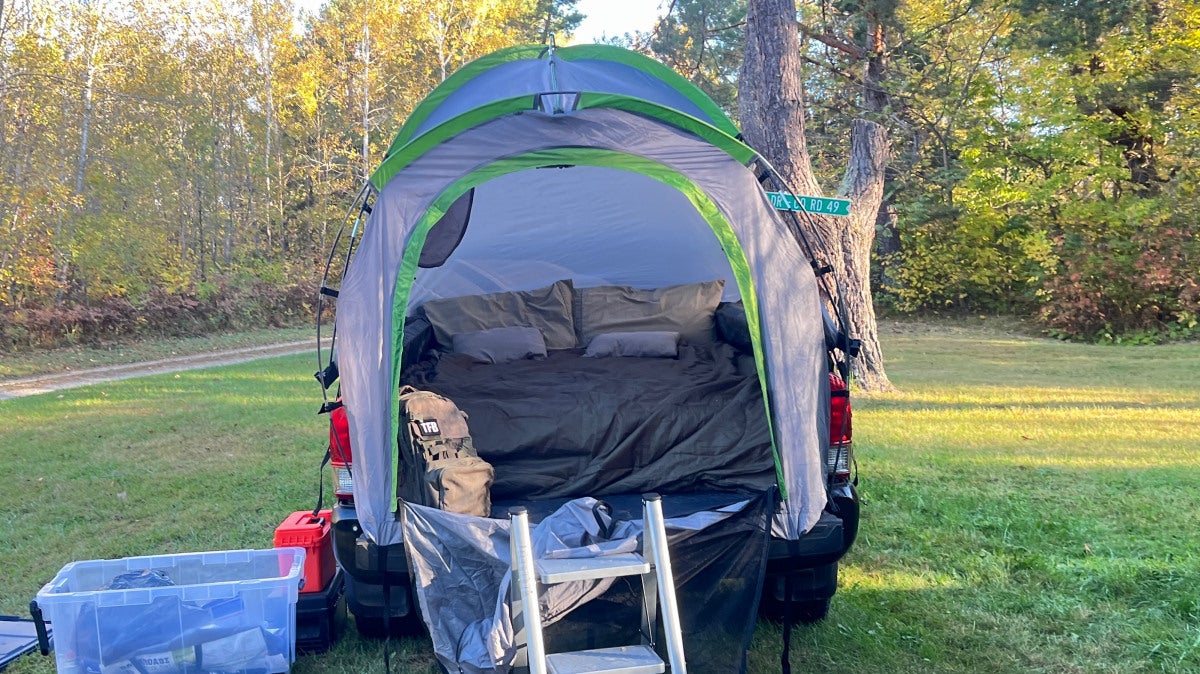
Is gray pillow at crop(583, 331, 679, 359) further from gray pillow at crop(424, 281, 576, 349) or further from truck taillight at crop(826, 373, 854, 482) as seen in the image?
truck taillight at crop(826, 373, 854, 482)

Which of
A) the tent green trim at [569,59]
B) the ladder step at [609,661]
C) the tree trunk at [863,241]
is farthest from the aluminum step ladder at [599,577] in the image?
the tree trunk at [863,241]

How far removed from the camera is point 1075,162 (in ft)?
52.9

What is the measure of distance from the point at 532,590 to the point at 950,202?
16.9 meters

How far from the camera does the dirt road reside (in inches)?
390

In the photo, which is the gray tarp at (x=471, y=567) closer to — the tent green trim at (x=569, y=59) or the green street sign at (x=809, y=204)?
the green street sign at (x=809, y=204)

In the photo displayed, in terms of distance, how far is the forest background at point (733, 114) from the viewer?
1330cm

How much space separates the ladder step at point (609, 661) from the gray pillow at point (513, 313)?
3.00 meters

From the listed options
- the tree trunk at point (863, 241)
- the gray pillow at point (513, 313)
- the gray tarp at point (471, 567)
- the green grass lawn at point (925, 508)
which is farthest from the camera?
the tree trunk at point (863, 241)

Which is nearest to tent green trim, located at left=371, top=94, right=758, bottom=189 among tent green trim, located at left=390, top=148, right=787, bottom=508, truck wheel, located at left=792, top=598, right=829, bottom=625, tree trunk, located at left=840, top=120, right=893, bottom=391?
tent green trim, located at left=390, top=148, right=787, bottom=508

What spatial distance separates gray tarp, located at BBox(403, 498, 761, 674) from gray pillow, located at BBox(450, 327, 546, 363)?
2387 mm

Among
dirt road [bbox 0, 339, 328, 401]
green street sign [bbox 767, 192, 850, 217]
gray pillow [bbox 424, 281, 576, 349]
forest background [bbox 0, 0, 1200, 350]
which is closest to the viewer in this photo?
green street sign [bbox 767, 192, 850, 217]

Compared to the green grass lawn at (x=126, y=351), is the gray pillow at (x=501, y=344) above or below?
above

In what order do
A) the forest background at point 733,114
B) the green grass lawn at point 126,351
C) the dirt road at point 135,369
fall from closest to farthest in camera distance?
the dirt road at point 135,369 → the green grass lawn at point 126,351 → the forest background at point 733,114

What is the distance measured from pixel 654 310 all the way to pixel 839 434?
245cm
